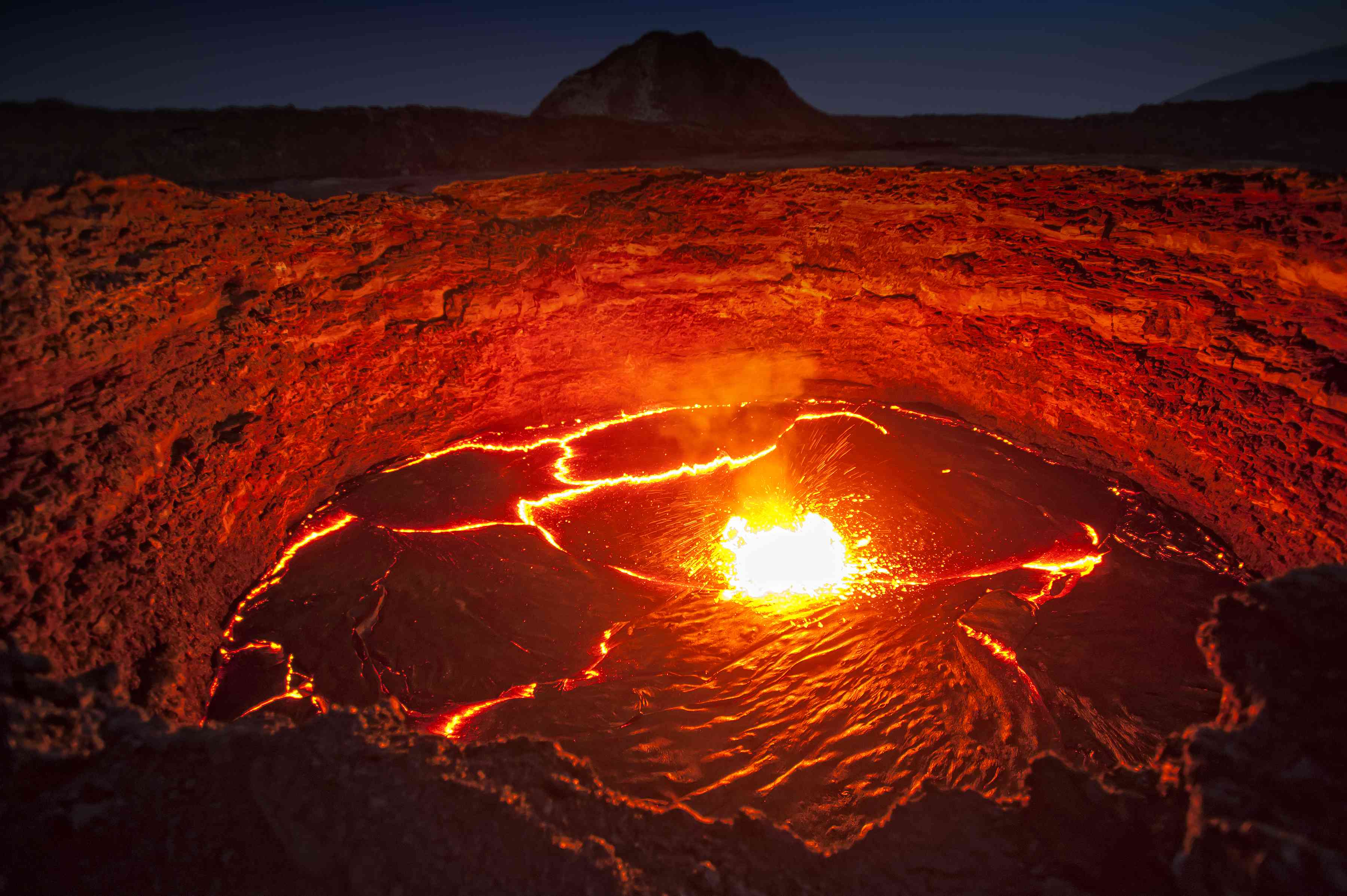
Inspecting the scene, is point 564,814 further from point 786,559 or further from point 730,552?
point 786,559

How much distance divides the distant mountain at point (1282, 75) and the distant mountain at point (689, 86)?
15.1ft

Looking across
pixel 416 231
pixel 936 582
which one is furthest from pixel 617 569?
pixel 416 231

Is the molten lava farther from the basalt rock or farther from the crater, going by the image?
the basalt rock

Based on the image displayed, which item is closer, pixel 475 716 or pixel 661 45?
pixel 475 716

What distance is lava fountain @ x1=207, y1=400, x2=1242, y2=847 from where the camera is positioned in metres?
3.11

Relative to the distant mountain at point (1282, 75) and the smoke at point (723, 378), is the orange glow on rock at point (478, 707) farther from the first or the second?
the distant mountain at point (1282, 75)

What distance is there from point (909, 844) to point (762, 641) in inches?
62.8

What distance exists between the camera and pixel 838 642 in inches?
148

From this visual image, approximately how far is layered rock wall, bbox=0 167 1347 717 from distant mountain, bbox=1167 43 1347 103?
10.4ft

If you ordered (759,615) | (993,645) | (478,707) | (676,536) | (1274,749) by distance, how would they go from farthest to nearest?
(676,536) → (759,615) → (993,645) → (478,707) → (1274,749)

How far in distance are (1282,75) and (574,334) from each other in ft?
28.3

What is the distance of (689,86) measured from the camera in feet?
27.0

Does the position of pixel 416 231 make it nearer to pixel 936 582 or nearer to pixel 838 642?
pixel 838 642

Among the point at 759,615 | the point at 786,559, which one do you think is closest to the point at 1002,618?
the point at 786,559
